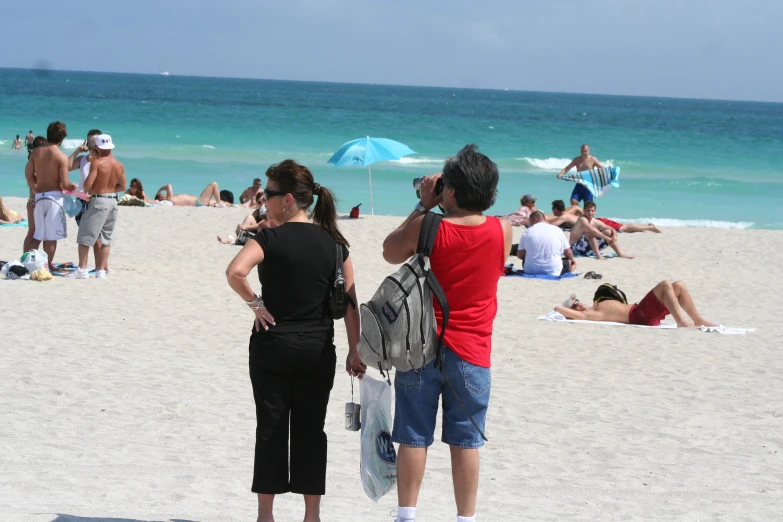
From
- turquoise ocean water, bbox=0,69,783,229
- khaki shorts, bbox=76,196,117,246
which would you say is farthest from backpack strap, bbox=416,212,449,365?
turquoise ocean water, bbox=0,69,783,229

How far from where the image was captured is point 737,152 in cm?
3950

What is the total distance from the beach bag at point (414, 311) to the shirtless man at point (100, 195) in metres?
6.06

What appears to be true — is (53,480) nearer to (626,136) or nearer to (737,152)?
(737,152)

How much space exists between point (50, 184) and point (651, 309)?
5.74m

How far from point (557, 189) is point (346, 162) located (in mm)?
12219

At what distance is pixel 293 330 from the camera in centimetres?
313

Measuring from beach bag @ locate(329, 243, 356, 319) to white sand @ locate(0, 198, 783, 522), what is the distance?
103cm

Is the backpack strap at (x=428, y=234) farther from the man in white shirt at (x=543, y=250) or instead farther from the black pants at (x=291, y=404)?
the man in white shirt at (x=543, y=250)

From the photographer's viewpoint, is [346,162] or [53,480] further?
[346,162]

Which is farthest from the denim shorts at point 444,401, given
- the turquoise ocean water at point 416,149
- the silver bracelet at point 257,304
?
the turquoise ocean water at point 416,149

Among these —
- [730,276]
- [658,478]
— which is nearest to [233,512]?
[658,478]

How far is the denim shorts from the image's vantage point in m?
2.98

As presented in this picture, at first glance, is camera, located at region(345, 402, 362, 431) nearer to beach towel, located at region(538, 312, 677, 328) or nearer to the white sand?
the white sand

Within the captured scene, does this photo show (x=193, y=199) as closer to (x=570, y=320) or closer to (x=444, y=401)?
(x=570, y=320)
